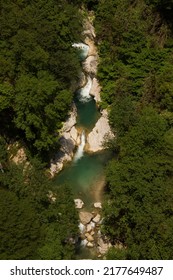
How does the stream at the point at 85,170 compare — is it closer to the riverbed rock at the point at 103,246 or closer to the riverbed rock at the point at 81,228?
the riverbed rock at the point at 103,246

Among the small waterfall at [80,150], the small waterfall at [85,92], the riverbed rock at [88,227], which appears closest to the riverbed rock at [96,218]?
the riverbed rock at [88,227]

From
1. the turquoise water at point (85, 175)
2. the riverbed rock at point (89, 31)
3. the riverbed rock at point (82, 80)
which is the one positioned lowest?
the turquoise water at point (85, 175)

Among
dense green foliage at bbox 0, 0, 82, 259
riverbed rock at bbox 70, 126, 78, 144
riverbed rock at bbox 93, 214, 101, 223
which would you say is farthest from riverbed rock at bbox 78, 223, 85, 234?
riverbed rock at bbox 70, 126, 78, 144

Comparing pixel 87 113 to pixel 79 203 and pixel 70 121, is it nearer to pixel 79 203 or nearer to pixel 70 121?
pixel 70 121

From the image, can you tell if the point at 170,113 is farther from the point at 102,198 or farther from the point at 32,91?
the point at 32,91

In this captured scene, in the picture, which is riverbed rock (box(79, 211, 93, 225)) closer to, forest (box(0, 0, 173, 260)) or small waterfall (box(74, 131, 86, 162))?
forest (box(0, 0, 173, 260))

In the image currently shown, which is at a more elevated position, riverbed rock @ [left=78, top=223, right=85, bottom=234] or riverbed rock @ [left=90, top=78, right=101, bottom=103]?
riverbed rock @ [left=90, top=78, right=101, bottom=103]
